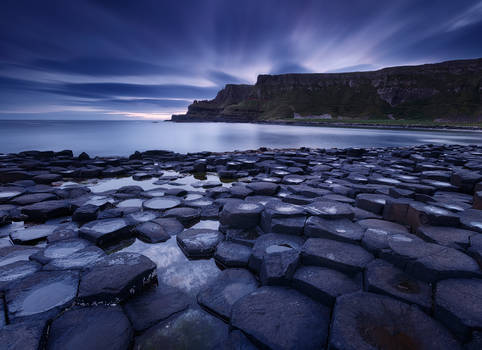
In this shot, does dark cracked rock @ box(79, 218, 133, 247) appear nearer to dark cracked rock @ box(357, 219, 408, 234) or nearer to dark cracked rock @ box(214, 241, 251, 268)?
dark cracked rock @ box(214, 241, 251, 268)

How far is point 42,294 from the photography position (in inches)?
71.7

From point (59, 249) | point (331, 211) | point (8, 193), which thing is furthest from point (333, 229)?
point (8, 193)

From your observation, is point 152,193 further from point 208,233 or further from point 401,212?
point 401,212

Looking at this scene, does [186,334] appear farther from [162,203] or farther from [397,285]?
[162,203]

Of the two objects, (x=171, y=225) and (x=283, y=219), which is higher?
(x=283, y=219)

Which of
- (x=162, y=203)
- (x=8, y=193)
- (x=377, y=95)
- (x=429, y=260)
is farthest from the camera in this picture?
(x=377, y=95)

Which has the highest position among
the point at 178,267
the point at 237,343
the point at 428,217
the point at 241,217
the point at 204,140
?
the point at 428,217

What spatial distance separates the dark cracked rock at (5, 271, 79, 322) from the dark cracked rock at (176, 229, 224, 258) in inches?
41.7

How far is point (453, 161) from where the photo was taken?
7.76m

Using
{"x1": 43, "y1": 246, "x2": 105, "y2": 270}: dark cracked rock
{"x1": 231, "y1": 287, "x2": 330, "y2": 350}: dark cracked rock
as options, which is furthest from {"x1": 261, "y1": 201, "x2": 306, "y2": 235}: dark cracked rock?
{"x1": 43, "y1": 246, "x2": 105, "y2": 270}: dark cracked rock

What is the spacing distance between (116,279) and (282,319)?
136 cm

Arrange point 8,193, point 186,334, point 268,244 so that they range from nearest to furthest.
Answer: point 186,334
point 268,244
point 8,193

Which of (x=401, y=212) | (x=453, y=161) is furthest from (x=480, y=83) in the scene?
(x=401, y=212)

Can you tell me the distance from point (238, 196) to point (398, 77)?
12035 cm
